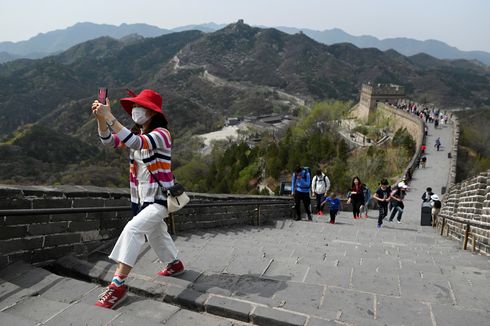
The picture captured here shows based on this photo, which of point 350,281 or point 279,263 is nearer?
point 350,281

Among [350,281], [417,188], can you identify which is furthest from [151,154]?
[417,188]

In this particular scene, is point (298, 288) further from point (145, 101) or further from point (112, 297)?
point (145, 101)

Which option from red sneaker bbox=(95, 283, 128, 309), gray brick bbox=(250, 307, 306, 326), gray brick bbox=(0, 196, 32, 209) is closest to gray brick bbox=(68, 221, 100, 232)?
gray brick bbox=(0, 196, 32, 209)

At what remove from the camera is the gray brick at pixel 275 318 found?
2.79m

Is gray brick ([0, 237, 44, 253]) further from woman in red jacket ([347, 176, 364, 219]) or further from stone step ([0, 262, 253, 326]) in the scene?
woman in red jacket ([347, 176, 364, 219])

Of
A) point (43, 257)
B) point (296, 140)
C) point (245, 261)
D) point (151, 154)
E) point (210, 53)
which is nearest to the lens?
point (151, 154)

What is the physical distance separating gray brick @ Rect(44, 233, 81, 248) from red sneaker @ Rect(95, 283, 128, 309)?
1.32m

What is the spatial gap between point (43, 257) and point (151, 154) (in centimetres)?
168

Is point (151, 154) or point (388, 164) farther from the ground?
point (388, 164)

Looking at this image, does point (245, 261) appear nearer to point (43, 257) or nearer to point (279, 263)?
point (279, 263)

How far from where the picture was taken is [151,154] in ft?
11.5

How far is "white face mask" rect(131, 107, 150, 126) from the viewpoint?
3.53 m

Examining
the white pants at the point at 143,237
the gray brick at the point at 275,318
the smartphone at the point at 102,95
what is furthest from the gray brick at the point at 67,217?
the gray brick at the point at 275,318

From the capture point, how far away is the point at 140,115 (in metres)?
3.54
